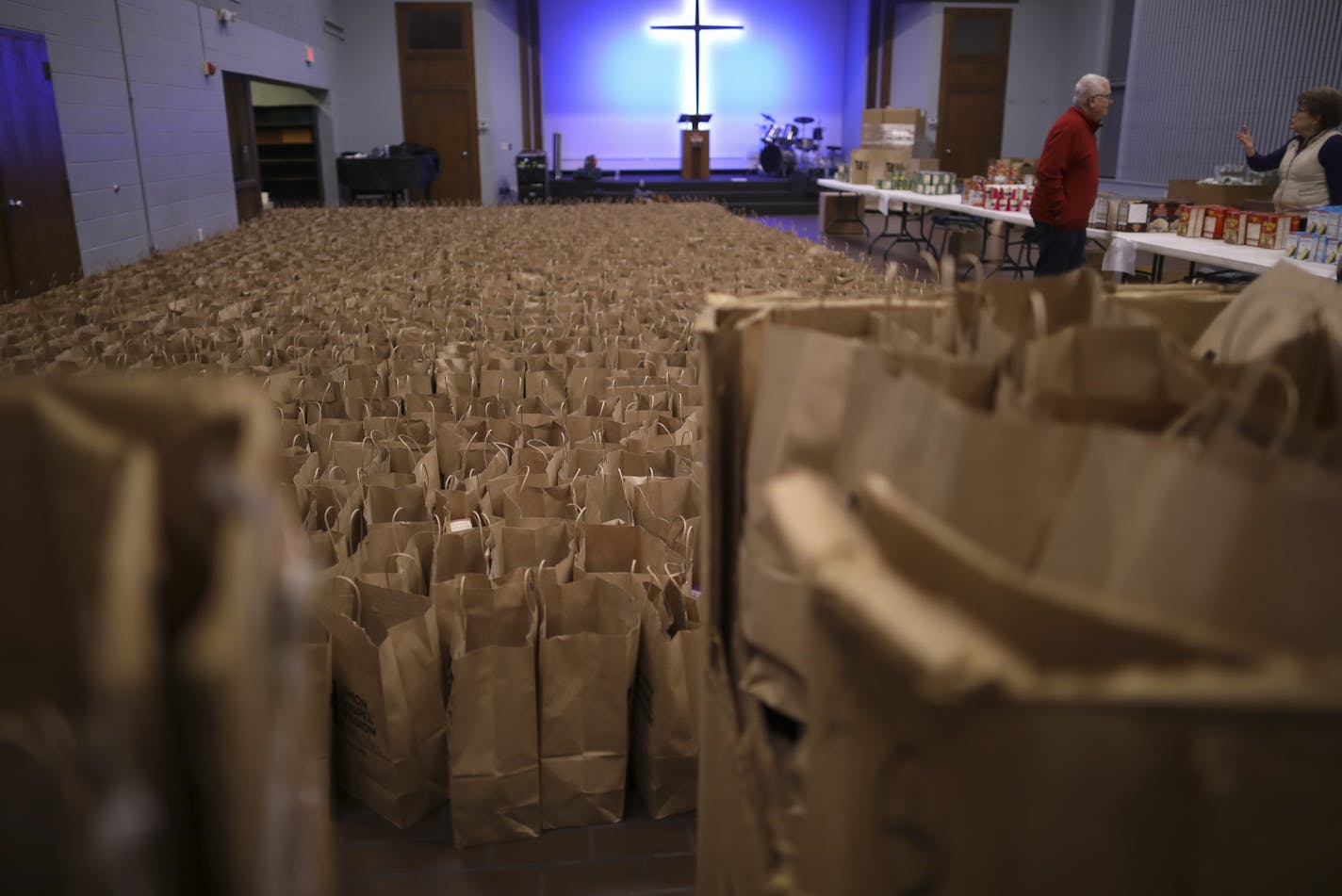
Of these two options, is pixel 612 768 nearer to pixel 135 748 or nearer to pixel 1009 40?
pixel 135 748

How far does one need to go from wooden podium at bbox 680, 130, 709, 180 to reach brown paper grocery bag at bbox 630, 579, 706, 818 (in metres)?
15.5

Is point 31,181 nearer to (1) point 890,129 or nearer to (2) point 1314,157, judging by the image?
(2) point 1314,157

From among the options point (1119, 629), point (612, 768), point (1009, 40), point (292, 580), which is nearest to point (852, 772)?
point (1119, 629)

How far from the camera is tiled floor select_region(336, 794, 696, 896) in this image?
1530 mm

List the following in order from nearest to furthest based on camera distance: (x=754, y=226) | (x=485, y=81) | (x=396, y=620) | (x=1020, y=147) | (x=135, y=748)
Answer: (x=135, y=748) → (x=396, y=620) → (x=754, y=226) → (x=485, y=81) → (x=1020, y=147)

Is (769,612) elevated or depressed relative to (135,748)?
depressed

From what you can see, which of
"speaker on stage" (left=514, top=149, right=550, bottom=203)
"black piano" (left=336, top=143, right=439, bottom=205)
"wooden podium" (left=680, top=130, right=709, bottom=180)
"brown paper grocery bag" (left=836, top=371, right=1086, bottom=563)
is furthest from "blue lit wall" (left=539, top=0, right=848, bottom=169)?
"brown paper grocery bag" (left=836, top=371, right=1086, bottom=563)

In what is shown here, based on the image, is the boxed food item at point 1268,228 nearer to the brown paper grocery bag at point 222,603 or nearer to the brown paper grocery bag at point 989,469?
the brown paper grocery bag at point 989,469

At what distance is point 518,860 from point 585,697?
299 mm

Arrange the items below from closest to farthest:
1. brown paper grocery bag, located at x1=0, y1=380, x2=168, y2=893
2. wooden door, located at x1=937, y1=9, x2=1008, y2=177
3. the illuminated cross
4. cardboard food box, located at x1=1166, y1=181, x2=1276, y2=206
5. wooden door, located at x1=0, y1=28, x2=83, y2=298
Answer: brown paper grocery bag, located at x1=0, y1=380, x2=168, y2=893, wooden door, located at x1=0, y1=28, x2=83, y2=298, cardboard food box, located at x1=1166, y1=181, x2=1276, y2=206, wooden door, located at x1=937, y1=9, x2=1008, y2=177, the illuminated cross

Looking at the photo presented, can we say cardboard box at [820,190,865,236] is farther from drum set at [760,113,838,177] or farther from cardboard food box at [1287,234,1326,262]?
cardboard food box at [1287,234,1326,262]

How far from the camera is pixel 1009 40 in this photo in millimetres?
15805

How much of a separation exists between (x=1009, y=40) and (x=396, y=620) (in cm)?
1707

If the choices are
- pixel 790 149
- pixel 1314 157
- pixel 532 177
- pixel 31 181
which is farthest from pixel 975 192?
pixel 790 149
